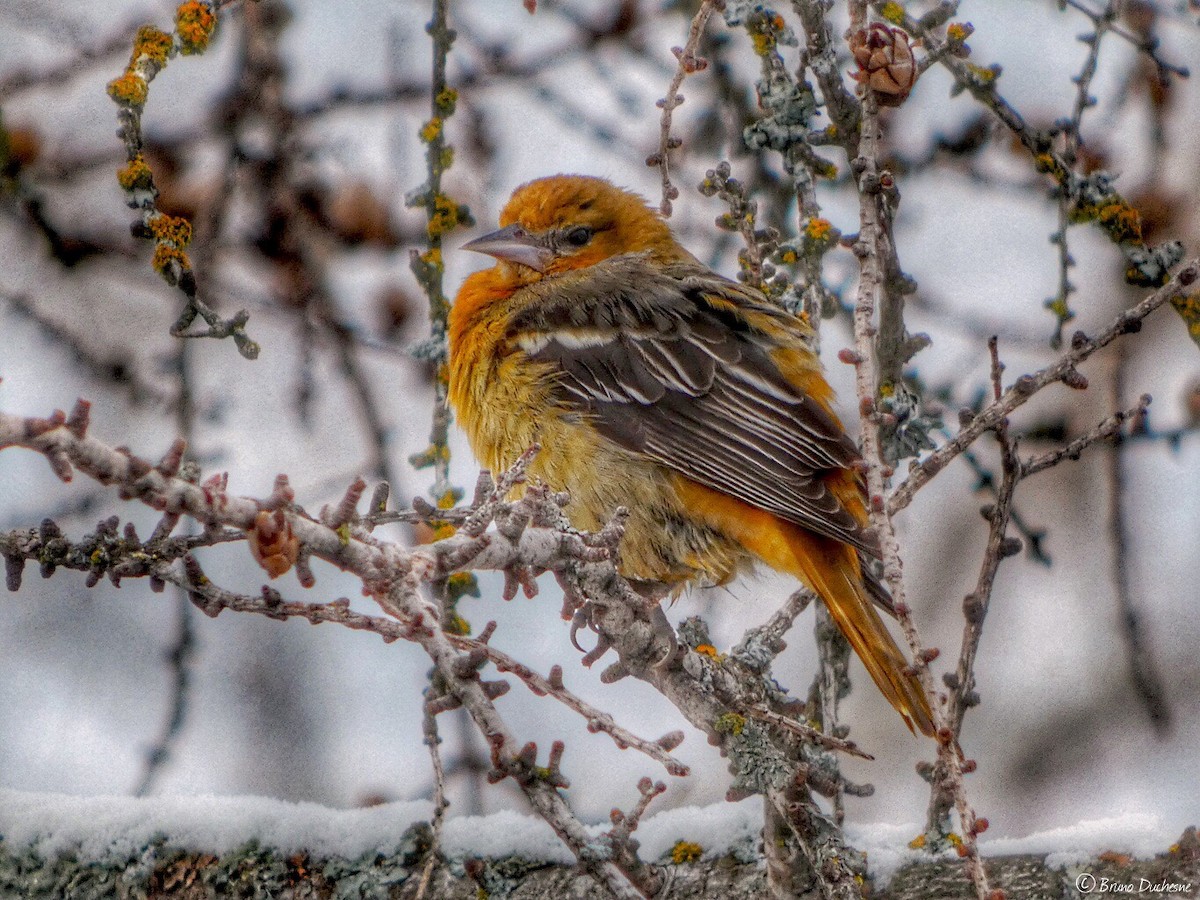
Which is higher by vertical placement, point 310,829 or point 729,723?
point 729,723

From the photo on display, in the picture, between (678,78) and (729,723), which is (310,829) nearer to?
(729,723)

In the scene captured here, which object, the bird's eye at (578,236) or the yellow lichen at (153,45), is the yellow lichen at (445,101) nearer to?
the yellow lichen at (153,45)

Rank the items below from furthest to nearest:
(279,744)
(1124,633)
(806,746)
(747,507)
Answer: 1. (279,744)
2. (1124,633)
3. (747,507)
4. (806,746)

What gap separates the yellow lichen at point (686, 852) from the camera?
3088 mm

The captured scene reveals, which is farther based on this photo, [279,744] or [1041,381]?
[279,744]

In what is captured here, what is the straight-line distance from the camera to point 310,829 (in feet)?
10.3

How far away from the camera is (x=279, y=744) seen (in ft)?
18.0

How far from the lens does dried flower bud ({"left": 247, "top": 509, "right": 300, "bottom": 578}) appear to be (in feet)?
5.37

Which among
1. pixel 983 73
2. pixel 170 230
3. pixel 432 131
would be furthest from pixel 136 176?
pixel 983 73

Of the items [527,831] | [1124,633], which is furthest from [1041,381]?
[1124,633]

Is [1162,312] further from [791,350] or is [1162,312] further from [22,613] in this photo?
[22,613]

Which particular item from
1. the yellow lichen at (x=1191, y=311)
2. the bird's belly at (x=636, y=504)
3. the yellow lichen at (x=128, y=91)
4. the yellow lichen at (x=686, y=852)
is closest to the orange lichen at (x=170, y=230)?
the yellow lichen at (x=128, y=91)

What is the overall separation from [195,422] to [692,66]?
2.18 metres

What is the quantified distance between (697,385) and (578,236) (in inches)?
44.6
